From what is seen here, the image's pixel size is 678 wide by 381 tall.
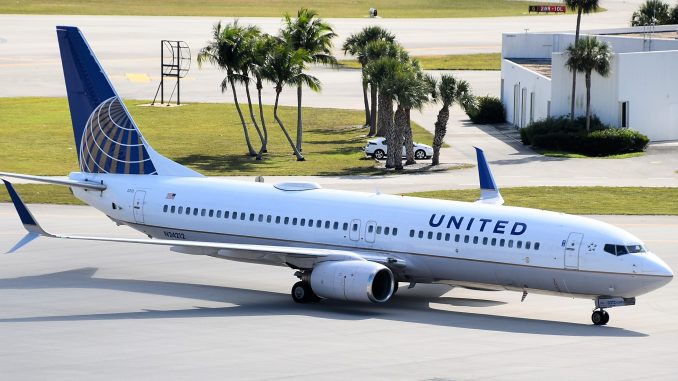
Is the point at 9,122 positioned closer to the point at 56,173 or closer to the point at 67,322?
the point at 56,173

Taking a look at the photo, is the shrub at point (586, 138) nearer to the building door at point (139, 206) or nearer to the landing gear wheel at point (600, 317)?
the building door at point (139, 206)

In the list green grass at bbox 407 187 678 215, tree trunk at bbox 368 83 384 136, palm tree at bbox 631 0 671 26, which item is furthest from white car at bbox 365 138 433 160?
palm tree at bbox 631 0 671 26

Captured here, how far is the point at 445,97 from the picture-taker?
292 feet

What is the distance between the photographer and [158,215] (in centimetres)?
5159

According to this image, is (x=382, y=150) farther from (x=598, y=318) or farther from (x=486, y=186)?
(x=598, y=318)

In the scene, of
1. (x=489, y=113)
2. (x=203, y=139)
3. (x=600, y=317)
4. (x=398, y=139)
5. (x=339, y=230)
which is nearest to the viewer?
(x=600, y=317)

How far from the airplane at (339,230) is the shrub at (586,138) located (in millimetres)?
41486

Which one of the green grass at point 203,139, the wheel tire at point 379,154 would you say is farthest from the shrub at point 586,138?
the wheel tire at point 379,154

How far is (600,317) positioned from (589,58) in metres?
52.3

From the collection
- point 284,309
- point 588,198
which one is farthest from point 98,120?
point 588,198

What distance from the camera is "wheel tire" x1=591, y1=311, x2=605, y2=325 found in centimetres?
4291

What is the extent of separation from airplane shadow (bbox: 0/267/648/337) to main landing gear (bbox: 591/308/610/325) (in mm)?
368

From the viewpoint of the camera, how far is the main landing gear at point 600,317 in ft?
141

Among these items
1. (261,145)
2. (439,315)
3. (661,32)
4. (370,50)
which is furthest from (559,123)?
(439,315)
